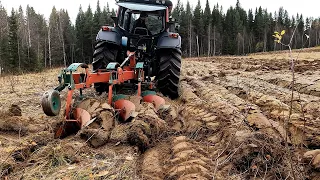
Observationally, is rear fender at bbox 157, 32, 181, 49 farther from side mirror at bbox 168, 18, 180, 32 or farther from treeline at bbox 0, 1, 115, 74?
treeline at bbox 0, 1, 115, 74

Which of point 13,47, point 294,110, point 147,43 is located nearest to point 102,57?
point 147,43

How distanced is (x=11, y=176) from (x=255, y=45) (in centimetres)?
6436

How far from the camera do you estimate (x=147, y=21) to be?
6.98 meters

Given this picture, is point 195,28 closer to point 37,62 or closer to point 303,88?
point 37,62

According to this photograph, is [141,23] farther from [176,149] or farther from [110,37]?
[176,149]

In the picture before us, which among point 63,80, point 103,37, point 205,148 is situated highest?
point 103,37

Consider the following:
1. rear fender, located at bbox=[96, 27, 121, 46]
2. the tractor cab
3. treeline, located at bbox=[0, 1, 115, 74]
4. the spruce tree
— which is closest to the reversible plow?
rear fender, located at bbox=[96, 27, 121, 46]

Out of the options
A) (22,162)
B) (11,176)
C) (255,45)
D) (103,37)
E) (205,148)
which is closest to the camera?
(11,176)

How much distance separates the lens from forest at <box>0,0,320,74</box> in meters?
35.2

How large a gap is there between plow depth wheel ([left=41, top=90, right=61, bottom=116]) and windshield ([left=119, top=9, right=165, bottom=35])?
3.78 metres

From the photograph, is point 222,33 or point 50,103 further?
point 222,33

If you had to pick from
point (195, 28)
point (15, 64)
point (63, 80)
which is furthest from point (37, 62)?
point (195, 28)

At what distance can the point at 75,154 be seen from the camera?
2.94 meters

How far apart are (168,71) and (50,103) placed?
3383 mm
